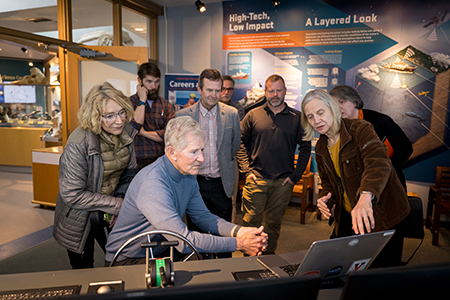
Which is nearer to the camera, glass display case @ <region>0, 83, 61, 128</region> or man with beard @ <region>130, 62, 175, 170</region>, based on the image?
man with beard @ <region>130, 62, 175, 170</region>

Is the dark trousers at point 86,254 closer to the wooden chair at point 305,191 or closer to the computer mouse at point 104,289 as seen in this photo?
the computer mouse at point 104,289

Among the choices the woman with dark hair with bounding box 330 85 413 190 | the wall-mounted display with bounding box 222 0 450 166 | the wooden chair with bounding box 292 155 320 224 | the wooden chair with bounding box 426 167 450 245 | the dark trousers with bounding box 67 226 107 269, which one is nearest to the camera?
the dark trousers with bounding box 67 226 107 269

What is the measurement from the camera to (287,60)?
4.92 metres

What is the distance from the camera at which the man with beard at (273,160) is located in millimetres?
3059

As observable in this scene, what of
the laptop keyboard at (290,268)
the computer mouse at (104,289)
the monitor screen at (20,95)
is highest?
the monitor screen at (20,95)

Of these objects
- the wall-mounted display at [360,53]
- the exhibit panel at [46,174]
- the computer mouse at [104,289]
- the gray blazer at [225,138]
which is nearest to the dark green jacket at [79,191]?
the computer mouse at [104,289]

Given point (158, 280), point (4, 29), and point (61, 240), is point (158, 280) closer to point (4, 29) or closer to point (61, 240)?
point (61, 240)

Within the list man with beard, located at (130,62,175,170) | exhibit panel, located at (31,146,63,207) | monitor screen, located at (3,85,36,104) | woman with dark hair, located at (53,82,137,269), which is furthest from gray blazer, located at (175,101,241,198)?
monitor screen, located at (3,85,36,104)

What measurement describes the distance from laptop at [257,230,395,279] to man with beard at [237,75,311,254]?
70.0 inches

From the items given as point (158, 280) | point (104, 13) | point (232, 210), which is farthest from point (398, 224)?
point (104, 13)

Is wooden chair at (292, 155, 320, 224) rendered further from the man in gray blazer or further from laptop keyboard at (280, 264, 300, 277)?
laptop keyboard at (280, 264, 300, 277)

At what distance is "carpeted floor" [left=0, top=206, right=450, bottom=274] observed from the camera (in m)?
3.07

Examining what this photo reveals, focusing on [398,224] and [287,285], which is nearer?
[287,285]

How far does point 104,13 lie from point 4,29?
1.67 metres
